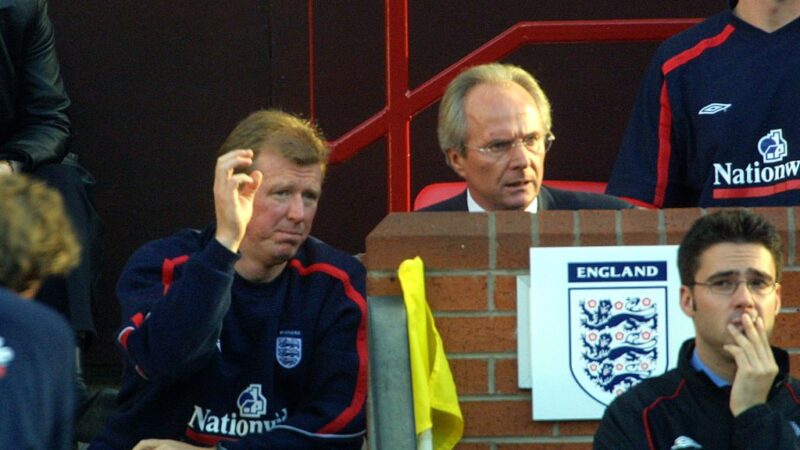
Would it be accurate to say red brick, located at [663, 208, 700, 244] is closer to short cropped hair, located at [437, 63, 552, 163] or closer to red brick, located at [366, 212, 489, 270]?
red brick, located at [366, 212, 489, 270]

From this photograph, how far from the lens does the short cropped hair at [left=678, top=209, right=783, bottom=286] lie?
4.38m

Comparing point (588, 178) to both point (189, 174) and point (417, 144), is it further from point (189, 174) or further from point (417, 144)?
point (189, 174)

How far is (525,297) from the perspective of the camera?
487 centimetres

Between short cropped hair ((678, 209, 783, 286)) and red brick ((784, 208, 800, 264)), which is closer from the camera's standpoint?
short cropped hair ((678, 209, 783, 286))

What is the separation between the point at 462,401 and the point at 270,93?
265 centimetres

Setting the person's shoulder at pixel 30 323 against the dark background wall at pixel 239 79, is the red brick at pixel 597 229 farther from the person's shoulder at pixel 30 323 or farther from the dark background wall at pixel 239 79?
the dark background wall at pixel 239 79

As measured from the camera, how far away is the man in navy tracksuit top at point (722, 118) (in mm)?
5473

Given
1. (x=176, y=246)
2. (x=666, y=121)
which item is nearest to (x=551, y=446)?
(x=176, y=246)

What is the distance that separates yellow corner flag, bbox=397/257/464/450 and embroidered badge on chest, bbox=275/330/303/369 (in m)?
0.38

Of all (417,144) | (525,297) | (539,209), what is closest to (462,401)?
(525,297)

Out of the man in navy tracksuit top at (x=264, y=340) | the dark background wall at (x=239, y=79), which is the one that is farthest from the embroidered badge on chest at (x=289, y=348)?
the dark background wall at (x=239, y=79)

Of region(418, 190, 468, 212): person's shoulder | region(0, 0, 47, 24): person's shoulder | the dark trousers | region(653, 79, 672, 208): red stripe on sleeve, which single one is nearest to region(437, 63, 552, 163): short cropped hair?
region(418, 190, 468, 212): person's shoulder

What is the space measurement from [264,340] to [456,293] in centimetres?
55

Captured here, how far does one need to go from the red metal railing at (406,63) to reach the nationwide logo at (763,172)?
1.06m
